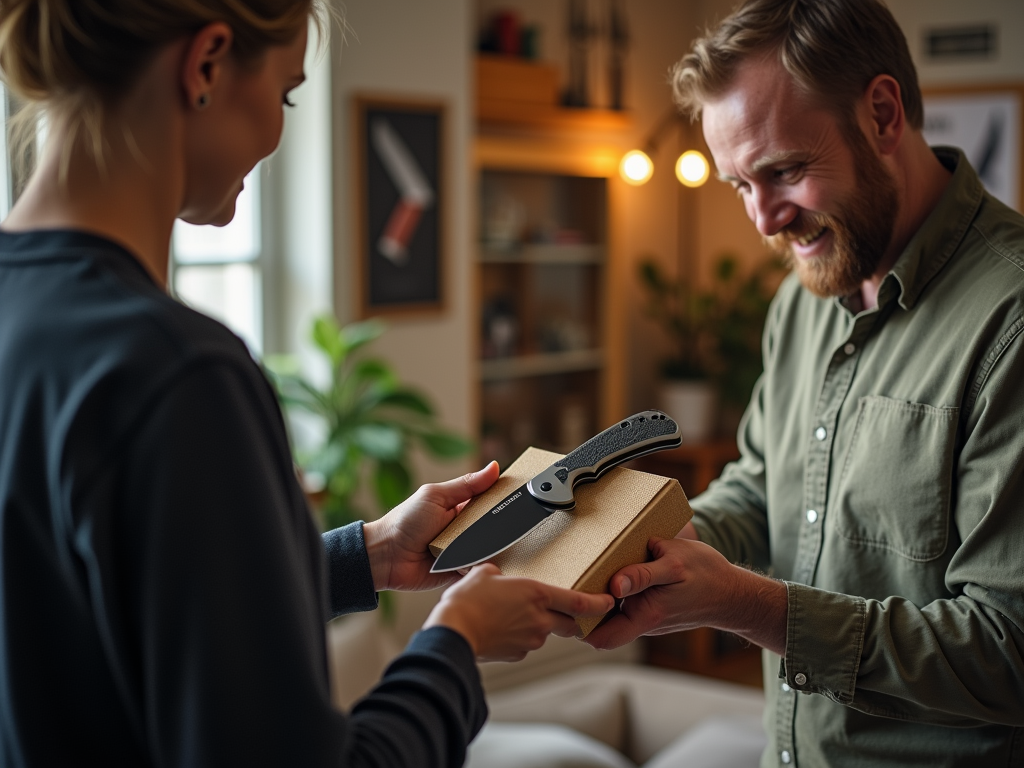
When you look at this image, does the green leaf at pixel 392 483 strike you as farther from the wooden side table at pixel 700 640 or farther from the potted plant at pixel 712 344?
the potted plant at pixel 712 344

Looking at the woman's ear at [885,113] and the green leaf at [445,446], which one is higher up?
the woman's ear at [885,113]

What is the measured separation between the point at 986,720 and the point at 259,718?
85cm

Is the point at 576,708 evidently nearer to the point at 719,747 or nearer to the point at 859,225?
the point at 719,747

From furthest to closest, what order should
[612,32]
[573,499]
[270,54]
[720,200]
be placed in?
1. [720,200]
2. [612,32]
3. [573,499]
4. [270,54]

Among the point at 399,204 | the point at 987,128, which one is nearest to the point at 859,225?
the point at 399,204

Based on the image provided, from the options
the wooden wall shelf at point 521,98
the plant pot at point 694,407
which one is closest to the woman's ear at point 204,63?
the wooden wall shelf at point 521,98

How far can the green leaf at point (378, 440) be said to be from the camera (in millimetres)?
2992

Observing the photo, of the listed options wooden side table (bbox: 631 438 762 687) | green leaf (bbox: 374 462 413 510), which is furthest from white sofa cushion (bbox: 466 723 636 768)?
wooden side table (bbox: 631 438 762 687)

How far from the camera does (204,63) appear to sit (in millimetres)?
716

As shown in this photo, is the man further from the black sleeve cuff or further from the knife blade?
the black sleeve cuff

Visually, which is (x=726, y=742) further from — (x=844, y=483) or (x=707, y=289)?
(x=707, y=289)

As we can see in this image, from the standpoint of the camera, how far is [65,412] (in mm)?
642

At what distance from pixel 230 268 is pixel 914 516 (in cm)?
266

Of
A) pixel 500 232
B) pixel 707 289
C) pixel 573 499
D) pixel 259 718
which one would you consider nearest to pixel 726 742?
pixel 573 499
